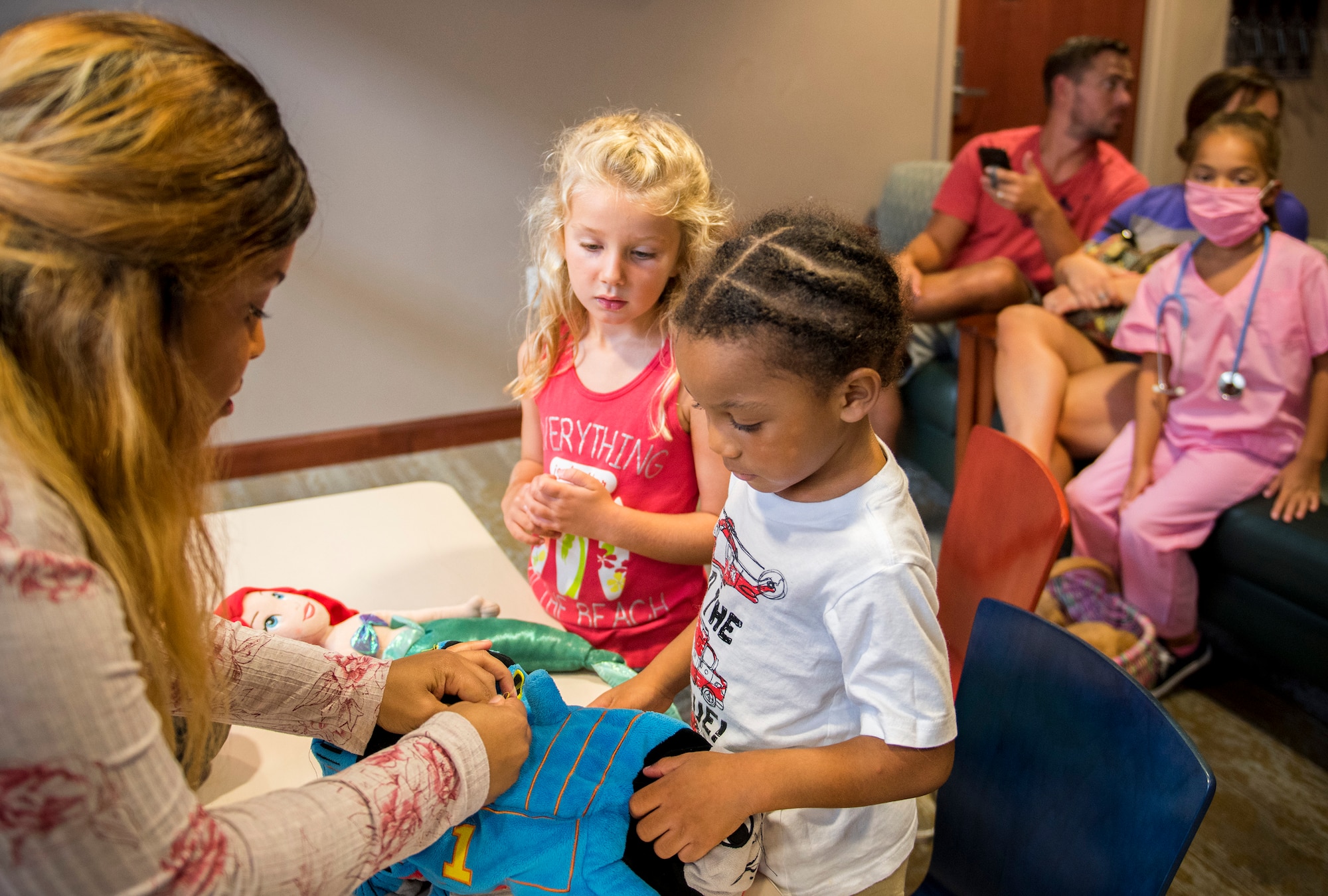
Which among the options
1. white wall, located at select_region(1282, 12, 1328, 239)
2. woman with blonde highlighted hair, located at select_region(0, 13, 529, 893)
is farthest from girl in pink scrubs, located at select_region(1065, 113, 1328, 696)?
white wall, located at select_region(1282, 12, 1328, 239)

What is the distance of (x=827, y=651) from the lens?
0.83m

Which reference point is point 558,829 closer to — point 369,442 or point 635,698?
point 635,698

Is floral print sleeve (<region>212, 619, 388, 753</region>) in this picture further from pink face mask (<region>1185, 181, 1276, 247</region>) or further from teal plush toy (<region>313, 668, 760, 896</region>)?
pink face mask (<region>1185, 181, 1276, 247</region>)

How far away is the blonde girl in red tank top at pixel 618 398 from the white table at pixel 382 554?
10 centimetres

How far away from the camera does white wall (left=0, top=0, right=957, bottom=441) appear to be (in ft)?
10.3

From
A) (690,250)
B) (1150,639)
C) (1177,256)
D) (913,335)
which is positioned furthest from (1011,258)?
(690,250)

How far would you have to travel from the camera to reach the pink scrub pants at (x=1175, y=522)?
7.09 ft

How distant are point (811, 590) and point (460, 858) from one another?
37 cm

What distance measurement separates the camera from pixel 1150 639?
7.13 feet

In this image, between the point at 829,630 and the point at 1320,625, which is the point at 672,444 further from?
the point at 1320,625

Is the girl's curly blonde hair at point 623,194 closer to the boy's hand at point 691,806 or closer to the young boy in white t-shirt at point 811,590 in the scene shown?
the young boy in white t-shirt at point 811,590

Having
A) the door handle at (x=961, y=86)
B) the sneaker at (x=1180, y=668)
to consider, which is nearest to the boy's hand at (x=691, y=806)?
the sneaker at (x=1180, y=668)

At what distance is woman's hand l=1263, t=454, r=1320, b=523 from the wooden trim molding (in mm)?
2496

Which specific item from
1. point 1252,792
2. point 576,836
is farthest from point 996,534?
point 1252,792
